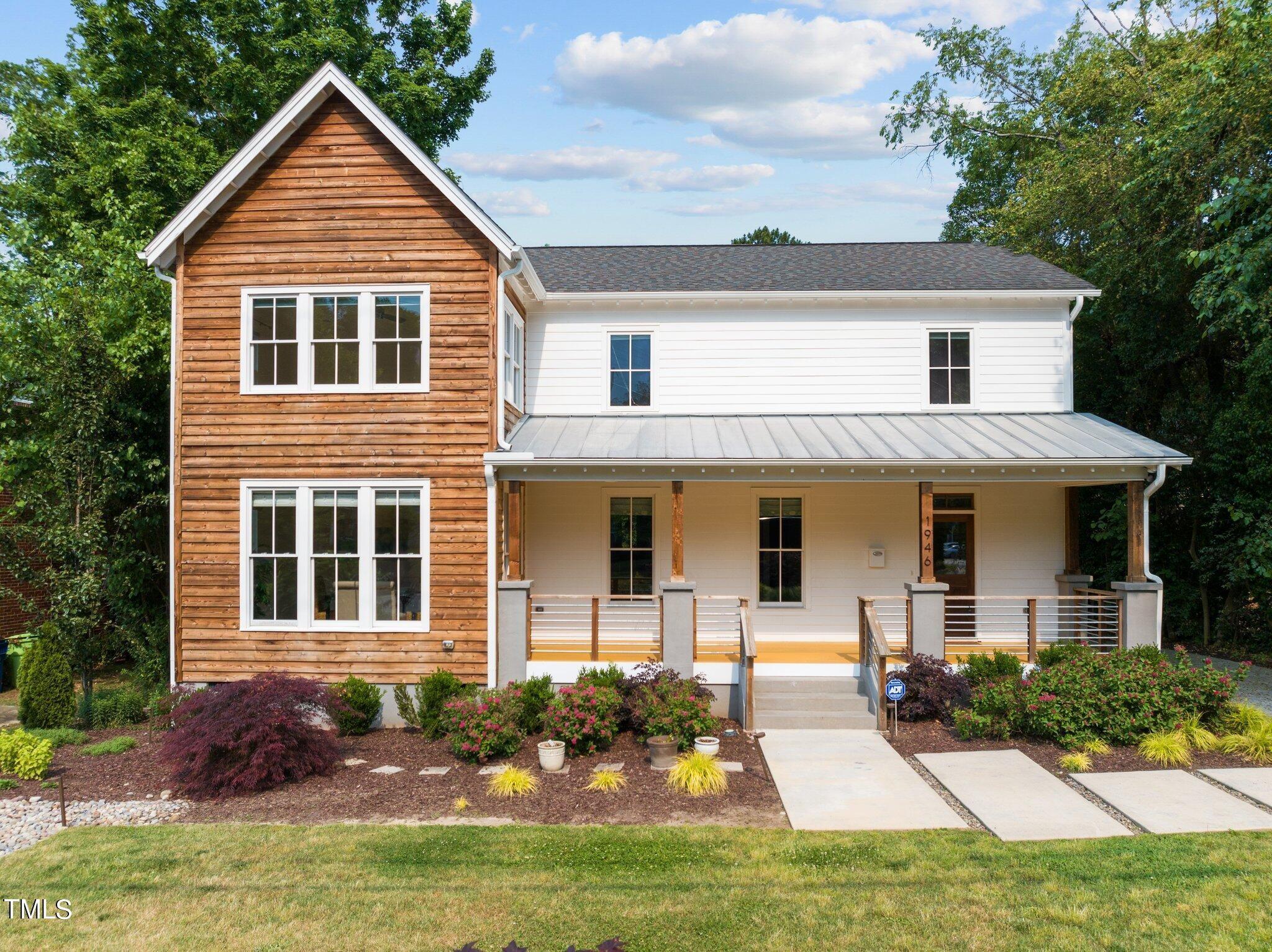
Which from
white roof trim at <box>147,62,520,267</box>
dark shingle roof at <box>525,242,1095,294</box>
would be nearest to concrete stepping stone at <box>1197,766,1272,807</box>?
dark shingle roof at <box>525,242,1095,294</box>

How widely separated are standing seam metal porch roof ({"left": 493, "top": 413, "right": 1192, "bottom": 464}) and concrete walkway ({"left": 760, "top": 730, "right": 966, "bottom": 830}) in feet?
12.5

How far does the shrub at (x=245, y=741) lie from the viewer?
898 centimetres

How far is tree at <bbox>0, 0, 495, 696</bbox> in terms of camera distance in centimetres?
1245

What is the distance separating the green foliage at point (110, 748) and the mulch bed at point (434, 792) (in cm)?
8

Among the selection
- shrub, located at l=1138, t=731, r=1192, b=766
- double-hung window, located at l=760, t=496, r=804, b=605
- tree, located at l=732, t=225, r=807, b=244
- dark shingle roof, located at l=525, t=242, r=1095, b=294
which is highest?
tree, located at l=732, t=225, r=807, b=244

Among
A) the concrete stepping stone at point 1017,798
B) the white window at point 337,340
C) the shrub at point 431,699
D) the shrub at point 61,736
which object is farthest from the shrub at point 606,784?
the shrub at point 61,736

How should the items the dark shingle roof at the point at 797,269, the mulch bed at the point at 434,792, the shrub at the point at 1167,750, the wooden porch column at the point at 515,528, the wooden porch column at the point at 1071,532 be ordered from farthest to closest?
1. the dark shingle roof at the point at 797,269
2. the wooden porch column at the point at 1071,532
3. the wooden porch column at the point at 515,528
4. the shrub at the point at 1167,750
5. the mulch bed at the point at 434,792

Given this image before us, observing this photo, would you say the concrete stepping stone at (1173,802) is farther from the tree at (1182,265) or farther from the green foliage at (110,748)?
the green foliage at (110,748)

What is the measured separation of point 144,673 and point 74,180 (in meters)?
11.3

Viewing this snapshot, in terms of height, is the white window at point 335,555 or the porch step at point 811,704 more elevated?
the white window at point 335,555

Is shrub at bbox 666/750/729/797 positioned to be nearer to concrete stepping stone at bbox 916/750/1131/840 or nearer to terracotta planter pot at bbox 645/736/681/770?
terracotta planter pot at bbox 645/736/681/770

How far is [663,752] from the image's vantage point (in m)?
9.73

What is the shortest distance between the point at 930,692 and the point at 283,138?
11945 millimetres

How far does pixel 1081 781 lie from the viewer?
885 cm
